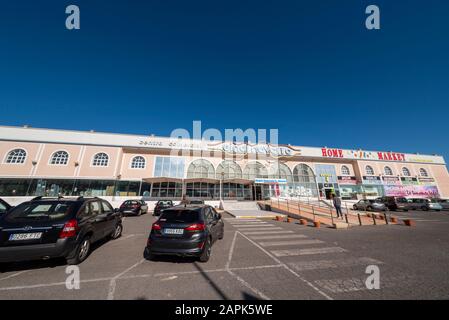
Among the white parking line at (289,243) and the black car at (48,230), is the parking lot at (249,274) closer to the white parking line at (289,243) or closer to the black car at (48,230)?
the white parking line at (289,243)

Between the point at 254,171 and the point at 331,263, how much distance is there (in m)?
23.3

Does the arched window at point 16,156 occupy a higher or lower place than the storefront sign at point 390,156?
lower

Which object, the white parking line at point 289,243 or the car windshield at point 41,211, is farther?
the white parking line at point 289,243

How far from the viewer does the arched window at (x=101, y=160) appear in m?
23.7

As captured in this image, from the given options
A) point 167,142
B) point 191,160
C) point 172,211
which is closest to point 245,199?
point 191,160

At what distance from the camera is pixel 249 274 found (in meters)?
4.16

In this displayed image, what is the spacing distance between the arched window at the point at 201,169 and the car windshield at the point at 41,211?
20.7 metres

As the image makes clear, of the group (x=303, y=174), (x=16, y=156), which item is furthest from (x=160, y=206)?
(x=303, y=174)

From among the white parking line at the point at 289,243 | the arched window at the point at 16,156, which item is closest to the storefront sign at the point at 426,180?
the white parking line at the point at 289,243

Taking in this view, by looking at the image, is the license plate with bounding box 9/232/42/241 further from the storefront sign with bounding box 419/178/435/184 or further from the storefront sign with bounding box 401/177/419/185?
the storefront sign with bounding box 419/178/435/184

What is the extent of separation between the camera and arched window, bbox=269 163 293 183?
2853cm

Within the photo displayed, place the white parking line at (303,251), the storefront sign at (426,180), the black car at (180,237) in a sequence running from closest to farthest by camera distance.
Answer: the black car at (180,237) < the white parking line at (303,251) < the storefront sign at (426,180)
